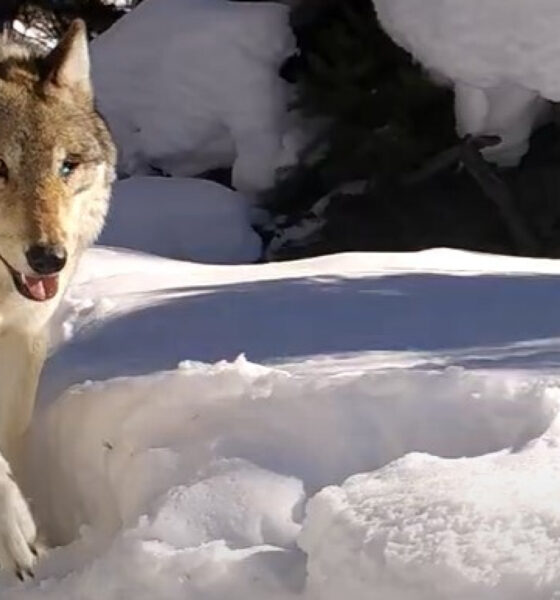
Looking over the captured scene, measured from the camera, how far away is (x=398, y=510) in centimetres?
267

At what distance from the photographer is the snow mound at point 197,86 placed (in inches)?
318

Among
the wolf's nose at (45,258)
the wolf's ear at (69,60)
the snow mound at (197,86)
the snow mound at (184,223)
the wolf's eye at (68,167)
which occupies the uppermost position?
the wolf's ear at (69,60)

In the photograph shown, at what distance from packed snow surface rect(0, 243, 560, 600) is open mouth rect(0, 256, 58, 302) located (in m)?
0.30

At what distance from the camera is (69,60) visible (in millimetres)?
4195

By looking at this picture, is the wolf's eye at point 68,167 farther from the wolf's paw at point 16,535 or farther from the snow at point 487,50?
the snow at point 487,50

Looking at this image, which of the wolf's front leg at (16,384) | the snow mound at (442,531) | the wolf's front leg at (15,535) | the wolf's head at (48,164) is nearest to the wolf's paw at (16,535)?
the wolf's front leg at (15,535)

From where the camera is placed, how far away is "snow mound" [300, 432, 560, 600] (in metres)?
2.40

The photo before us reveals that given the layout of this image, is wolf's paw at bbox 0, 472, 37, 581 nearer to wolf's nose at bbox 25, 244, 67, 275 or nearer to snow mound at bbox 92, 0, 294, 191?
wolf's nose at bbox 25, 244, 67, 275

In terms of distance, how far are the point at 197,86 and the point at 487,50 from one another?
2.04 m

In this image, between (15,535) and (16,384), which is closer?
(15,535)

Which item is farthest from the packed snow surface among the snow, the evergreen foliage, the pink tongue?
the evergreen foliage

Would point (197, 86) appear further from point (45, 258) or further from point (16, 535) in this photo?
point (16, 535)

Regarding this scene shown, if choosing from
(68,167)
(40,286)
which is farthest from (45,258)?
(68,167)

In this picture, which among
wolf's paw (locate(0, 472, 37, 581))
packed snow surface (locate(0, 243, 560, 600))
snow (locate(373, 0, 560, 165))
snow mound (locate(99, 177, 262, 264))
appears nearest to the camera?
packed snow surface (locate(0, 243, 560, 600))
